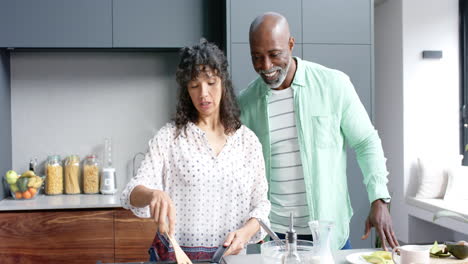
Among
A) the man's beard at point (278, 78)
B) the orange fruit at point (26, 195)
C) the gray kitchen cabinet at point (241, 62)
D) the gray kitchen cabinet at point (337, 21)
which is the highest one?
the gray kitchen cabinet at point (337, 21)

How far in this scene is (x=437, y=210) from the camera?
4074 mm

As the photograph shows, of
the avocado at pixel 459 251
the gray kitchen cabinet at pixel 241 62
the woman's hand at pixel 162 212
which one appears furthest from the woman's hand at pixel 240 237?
the gray kitchen cabinet at pixel 241 62

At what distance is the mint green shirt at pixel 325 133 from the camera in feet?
6.34

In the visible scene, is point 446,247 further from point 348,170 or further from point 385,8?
point 385,8

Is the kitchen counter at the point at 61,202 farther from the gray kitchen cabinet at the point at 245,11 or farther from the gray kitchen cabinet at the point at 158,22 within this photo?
the gray kitchen cabinet at the point at 245,11

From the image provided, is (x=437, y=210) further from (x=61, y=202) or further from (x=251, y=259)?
(x=251, y=259)

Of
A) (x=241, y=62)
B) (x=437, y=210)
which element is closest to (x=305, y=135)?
(x=241, y=62)

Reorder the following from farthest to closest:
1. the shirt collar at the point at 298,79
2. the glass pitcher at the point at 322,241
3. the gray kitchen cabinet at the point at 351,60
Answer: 1. the gray kitchen cabinet at the point at 351,60
2. the shirt collar at the point at 298,79
3. the glass pitcher at the point at 322,241

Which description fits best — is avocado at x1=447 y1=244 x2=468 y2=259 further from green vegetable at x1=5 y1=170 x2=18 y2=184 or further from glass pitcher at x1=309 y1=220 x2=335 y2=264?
green vegetable at x1=5 y1=170 x2=18 y2=184

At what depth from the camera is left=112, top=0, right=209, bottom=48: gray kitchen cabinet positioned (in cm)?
319

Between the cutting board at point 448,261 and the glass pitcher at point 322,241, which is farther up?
the glass pitcher at point 322,241

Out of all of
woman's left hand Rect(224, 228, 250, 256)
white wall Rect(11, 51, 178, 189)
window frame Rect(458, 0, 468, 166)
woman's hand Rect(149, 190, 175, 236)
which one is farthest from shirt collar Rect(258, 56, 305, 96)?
window frame Rect(458, 0, 468, 166)

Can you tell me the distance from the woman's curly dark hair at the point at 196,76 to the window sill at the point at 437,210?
254 centimetres

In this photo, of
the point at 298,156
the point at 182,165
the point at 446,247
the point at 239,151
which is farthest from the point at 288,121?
the point at 446,247
